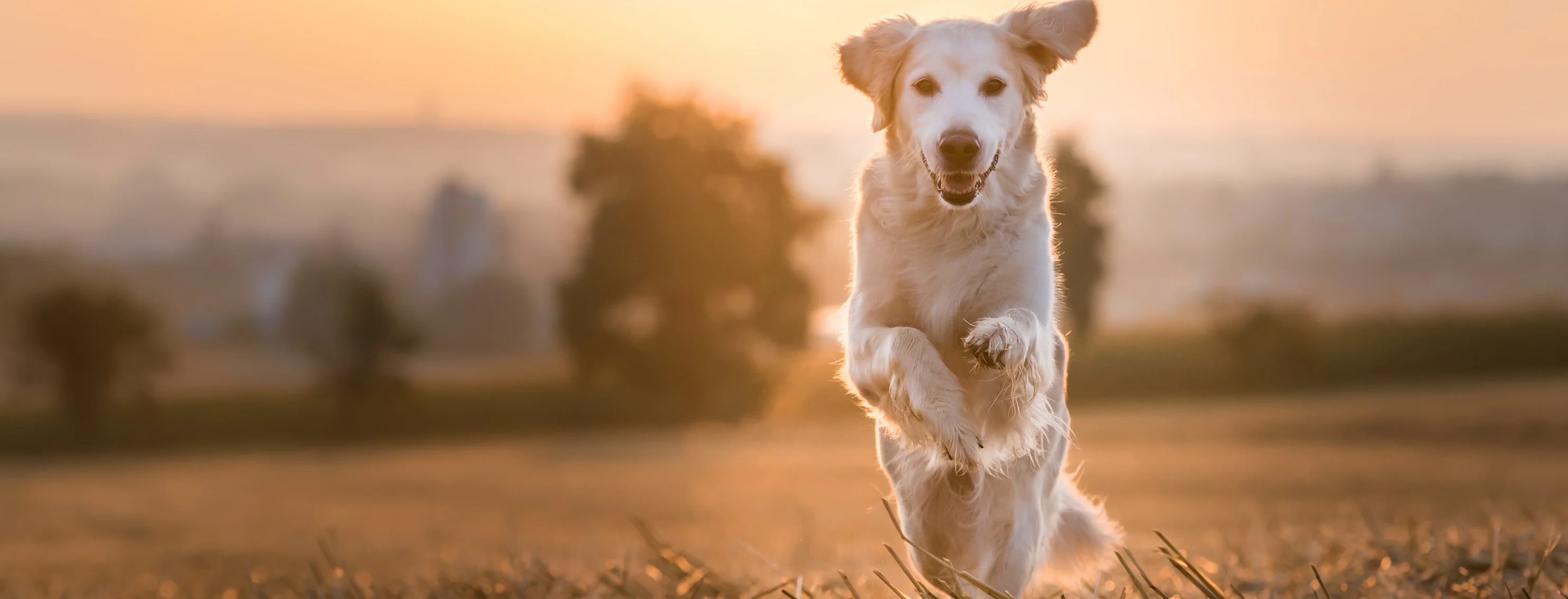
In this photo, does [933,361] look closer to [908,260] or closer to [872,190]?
[908,260]

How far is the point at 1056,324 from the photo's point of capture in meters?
5.49

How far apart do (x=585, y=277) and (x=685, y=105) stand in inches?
238

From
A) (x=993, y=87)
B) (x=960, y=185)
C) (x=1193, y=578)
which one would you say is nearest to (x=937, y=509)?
(x=1193, y=578)

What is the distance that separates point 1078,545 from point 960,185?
8.71 ft

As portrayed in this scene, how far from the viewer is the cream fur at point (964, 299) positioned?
4.71 meters

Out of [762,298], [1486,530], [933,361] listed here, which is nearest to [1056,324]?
[933,361]

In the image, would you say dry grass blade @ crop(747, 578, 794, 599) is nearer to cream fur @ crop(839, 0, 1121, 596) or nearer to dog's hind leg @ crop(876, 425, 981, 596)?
cream fur @ crop(839, 0, 1121, 596)

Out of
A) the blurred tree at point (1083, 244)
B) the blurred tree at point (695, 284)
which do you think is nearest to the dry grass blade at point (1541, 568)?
the blurred tree at point (1083, 244)

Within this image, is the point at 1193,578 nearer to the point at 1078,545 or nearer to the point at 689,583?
the point at 1078,545

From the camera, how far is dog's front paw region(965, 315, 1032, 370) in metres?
4.47

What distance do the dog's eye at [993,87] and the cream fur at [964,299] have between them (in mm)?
18

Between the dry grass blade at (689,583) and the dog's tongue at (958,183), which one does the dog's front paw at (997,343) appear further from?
the dry grass blade at (689,583)

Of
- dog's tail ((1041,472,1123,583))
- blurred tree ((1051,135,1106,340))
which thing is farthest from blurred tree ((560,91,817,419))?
dog's tail ((1041,472,1123,583))

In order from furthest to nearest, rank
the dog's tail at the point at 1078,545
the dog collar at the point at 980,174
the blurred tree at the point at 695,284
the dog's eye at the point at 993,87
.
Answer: the blurred tree at the point at 695,284 < the dog's tail at the point at 1078,545 < the dog's eye at the point at 993,87 < the dog collar at the point at 980,174
